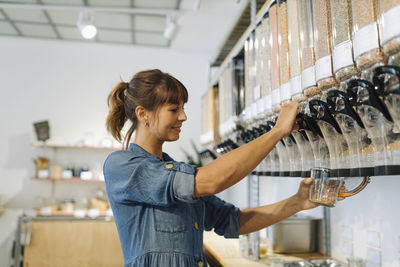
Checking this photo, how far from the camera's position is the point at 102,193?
16.0ft

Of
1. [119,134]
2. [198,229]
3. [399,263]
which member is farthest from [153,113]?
[399,263]

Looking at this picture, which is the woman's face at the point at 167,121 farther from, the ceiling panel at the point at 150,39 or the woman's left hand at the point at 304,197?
the ceiling panel at the point at 150,39

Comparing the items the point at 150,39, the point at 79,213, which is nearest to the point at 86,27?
the point at 150,39

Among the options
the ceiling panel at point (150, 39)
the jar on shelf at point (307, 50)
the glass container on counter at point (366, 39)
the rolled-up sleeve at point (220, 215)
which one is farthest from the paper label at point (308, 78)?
the ceiling panel at point (150, 39)

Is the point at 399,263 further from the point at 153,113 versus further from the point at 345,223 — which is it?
the point at 153,113

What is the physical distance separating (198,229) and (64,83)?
4.65 m

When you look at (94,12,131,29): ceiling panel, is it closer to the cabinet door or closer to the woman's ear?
the cabinet door

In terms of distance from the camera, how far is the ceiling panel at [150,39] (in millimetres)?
5130

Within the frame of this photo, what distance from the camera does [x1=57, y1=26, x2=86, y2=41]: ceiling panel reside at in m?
4.96

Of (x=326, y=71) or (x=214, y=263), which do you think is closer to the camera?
(x=326, y=71)

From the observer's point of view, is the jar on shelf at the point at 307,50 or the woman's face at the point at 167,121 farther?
the woman's face at the point at 167,121

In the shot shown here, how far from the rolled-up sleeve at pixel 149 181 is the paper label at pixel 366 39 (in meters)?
0.57

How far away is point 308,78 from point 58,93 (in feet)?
16.0

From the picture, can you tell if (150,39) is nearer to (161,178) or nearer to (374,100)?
(161,178)
